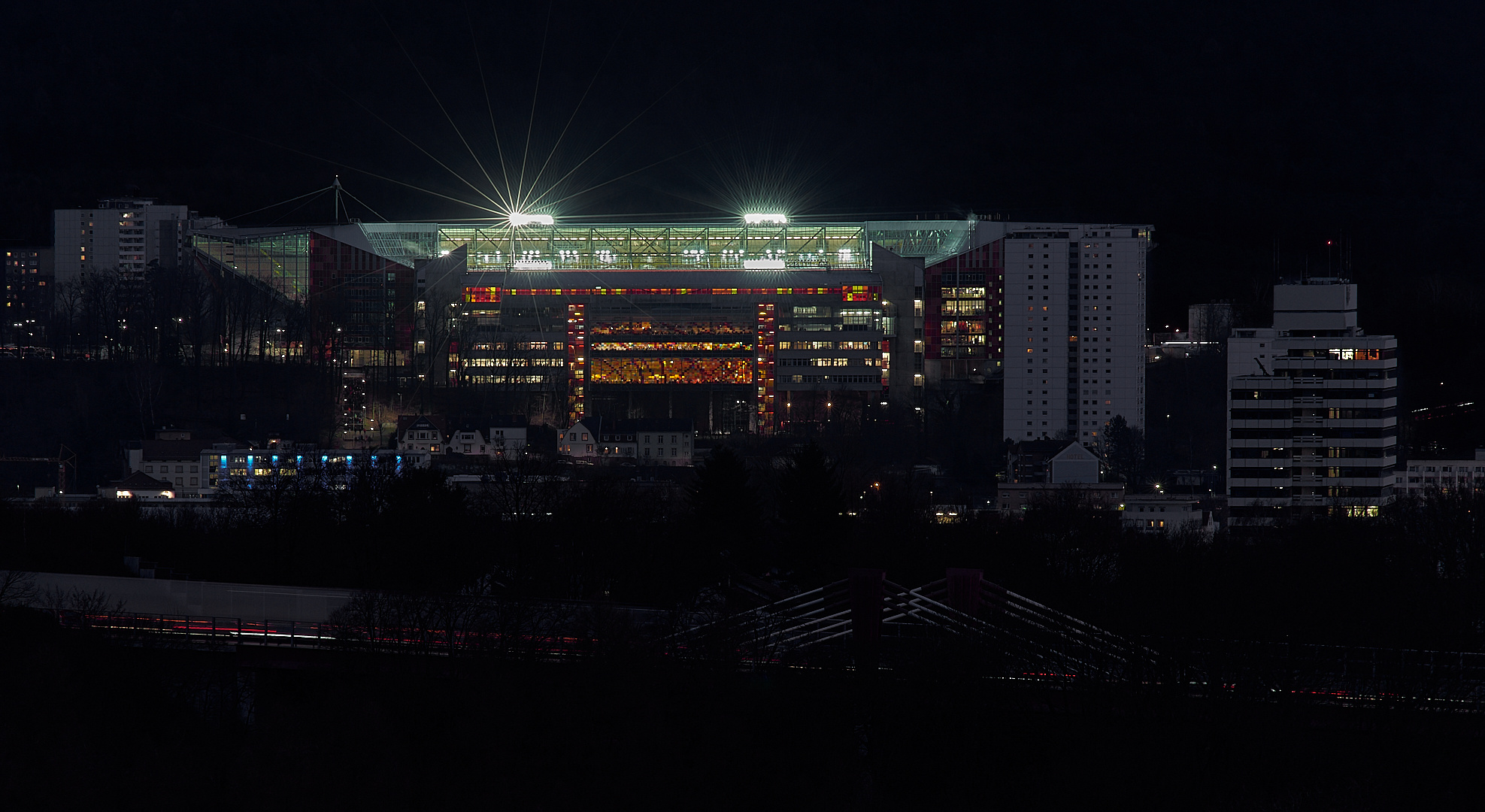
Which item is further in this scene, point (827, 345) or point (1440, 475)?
point (827, 345)

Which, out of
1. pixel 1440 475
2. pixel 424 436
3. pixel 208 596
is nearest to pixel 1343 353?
pixel 1440 475

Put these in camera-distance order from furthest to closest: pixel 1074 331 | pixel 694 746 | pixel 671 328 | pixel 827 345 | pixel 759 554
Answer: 1. pixel 671 328
2. pixel 827 345
3. pixel 1074 331
4. pixel 759 554
5. pixel 694 746

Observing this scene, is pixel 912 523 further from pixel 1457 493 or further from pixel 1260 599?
pixel 1457 493

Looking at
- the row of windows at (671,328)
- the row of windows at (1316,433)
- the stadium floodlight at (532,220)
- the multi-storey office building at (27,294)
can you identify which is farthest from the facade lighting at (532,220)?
the row of windows at (1316,433)

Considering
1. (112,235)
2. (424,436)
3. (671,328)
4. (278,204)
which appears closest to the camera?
(424,436)

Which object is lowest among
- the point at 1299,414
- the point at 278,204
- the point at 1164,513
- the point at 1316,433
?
the point at 1164,513

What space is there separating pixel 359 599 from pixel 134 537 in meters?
9.90

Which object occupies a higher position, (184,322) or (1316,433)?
(184,322)

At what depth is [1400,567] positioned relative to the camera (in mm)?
27250

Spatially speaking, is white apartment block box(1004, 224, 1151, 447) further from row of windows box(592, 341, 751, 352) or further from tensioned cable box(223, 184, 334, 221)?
tensioned cable box(223, 184, 334, 221)

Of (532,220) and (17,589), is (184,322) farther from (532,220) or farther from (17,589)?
(17,589)

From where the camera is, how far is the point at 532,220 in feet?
251

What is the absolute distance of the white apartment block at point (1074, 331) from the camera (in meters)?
63.4

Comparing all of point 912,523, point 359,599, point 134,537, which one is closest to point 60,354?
point 134,537
